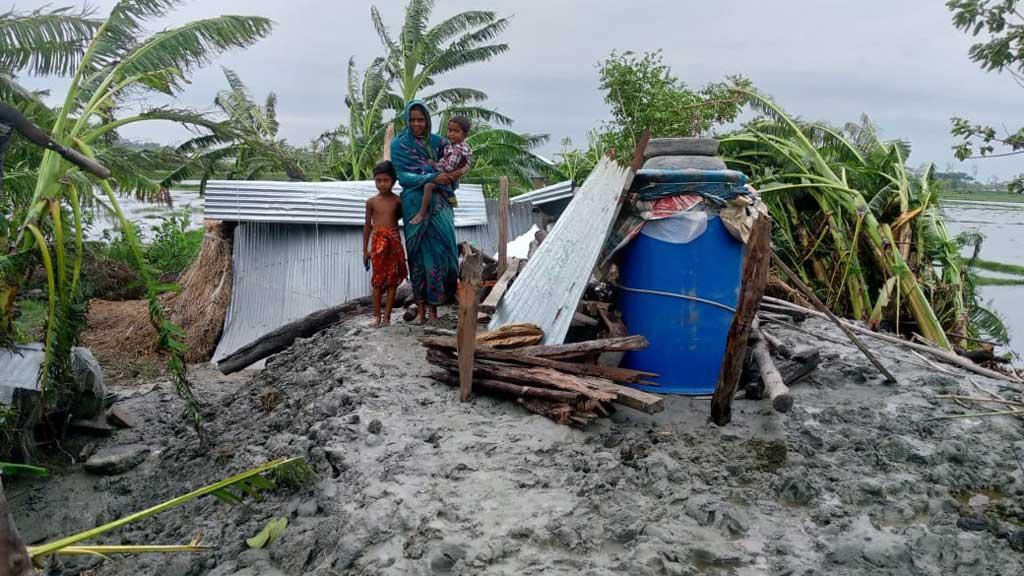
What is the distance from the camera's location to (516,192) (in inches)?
626

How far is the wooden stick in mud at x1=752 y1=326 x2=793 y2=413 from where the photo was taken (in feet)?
14.3

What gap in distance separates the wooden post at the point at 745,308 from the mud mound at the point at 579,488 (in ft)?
0.78

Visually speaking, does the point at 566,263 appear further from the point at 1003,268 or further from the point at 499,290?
the point at 1003,268

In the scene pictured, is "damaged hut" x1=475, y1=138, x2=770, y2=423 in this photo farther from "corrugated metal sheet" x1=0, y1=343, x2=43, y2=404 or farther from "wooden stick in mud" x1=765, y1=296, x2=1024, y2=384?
"corrugated metal sheet" x1=0, y1=343, x2=43, y2=404

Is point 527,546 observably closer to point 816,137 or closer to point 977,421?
point 977,421

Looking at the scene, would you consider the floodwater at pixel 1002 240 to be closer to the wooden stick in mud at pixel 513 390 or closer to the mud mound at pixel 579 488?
the mud mound at pixel 579 488

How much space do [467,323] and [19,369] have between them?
3.35 meters

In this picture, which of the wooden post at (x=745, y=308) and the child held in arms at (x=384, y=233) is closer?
the wooden post at (x=745, y=308)

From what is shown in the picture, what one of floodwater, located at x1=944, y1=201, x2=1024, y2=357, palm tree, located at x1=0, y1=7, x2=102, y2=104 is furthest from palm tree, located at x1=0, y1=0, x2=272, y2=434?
floodwater, located at x1=944, y1=201, x2=1024, y2=357

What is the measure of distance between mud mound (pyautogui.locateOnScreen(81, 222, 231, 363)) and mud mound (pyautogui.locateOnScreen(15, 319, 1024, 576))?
11.8ft

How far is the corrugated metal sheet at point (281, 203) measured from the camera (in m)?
8.70

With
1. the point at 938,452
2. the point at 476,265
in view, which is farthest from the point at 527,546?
the point at 938,452

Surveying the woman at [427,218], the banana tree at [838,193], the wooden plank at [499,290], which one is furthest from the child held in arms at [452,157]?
the banana tree at [838,193]

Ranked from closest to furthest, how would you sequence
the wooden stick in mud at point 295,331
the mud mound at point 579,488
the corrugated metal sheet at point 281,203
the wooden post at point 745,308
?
the mud mound at point 579,488 < the wooden post at point 745,308 < the wooden stick in mud at point 295,331 < the corrugated metal sheet at point 281,203
